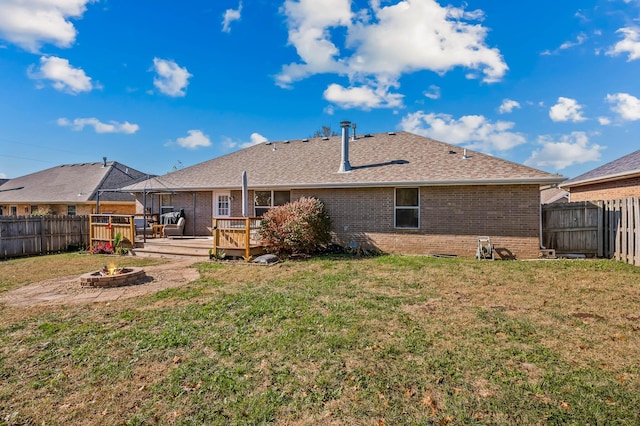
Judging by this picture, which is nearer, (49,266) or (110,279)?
(110,279)

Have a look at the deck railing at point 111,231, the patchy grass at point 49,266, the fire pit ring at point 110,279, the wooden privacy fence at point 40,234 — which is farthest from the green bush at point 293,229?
the wooden privacy fence at point 40,234

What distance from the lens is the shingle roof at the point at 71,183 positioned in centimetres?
2262

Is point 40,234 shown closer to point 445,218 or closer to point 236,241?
point 236,241

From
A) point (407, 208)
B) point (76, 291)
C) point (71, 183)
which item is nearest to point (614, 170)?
point (407, 208)

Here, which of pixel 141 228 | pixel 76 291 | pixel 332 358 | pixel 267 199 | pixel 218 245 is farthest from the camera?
pixel 141 228

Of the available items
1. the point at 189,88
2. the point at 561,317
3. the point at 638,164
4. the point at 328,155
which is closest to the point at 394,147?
the point at 328,155

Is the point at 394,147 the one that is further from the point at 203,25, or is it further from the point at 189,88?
the point at 189,88

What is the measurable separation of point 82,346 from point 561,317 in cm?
689

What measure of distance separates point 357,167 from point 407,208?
9.75 ft

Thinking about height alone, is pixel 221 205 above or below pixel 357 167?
below

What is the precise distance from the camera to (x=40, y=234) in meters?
13.4

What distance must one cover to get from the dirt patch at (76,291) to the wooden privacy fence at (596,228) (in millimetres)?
11325

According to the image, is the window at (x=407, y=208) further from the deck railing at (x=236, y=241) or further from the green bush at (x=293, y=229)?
the deck railing at (x=236, y=241)

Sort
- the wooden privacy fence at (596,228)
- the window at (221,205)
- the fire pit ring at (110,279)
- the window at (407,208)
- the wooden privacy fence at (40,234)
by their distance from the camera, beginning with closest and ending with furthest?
the fire pit ring at (110,279), the wooden privacy fence at (596,228), the window at (407,208), the wooden privacy fence at (40,234), the window at (221,205)
